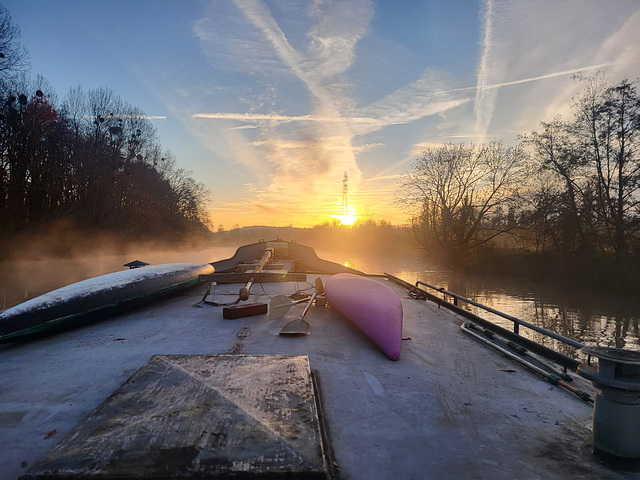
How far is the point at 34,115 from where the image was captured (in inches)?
862

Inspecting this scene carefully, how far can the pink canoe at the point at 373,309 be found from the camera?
12.8 ft

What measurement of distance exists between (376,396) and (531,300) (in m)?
19.1

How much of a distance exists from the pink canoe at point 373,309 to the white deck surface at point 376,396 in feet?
0.54

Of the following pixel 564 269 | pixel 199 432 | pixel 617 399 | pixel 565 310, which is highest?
pixel 617 399

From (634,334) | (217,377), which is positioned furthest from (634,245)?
(217,377)

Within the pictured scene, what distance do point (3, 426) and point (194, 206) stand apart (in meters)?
57.1

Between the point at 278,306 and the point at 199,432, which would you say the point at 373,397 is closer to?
the point at 199,432

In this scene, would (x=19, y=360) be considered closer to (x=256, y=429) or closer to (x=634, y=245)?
(x=256, y=429)

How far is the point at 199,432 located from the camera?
6.17 ft

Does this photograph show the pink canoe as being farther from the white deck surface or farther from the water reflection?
the water reflection

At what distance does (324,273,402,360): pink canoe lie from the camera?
392 centimetres

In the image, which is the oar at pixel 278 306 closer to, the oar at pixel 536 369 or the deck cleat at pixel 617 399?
the oar at pixel 536 369

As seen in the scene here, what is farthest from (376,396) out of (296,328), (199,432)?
(296,328)

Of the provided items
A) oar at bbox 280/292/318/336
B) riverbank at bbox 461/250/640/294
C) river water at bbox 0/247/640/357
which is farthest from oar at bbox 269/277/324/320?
riverbank at bbox 461/250/640/294
